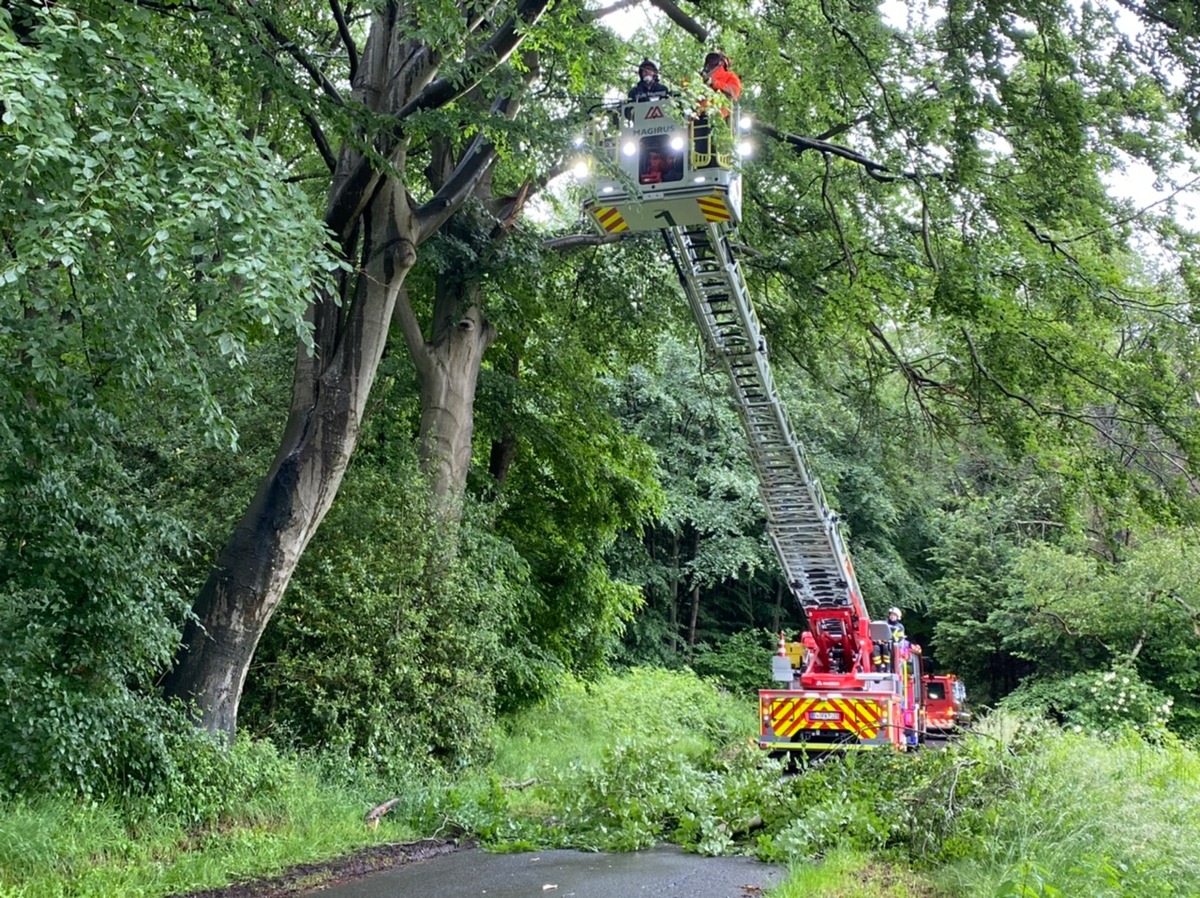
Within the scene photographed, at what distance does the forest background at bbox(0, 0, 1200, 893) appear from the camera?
5750 millimetres

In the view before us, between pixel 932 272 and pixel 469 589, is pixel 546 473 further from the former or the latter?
pixel 932 272

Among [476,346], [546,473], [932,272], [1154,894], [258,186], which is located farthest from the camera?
[546,473]

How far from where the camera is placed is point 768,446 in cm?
1491

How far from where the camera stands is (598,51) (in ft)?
33.2

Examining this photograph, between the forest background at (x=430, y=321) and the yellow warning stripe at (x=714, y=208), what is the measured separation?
1.46 metres

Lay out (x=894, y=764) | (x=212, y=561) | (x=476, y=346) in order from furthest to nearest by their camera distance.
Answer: (x=476, y=346), (x=212, y=561), (x=894, y=764)

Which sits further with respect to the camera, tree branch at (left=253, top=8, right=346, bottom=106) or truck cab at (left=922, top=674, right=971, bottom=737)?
truck cab at (left=922, top=674, right=971, bottom=737)

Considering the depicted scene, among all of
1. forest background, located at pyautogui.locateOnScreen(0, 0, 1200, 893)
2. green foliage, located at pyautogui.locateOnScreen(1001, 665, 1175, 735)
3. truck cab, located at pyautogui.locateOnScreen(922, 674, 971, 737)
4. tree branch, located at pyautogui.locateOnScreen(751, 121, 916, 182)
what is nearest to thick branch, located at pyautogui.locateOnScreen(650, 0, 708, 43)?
forest background, located at pyautogui.locateOnScreen(0, 0, 1200, 893)

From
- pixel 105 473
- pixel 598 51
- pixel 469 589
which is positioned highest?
pixel 598 51

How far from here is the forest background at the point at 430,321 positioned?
18.9ft

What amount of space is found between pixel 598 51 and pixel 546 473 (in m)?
9.36

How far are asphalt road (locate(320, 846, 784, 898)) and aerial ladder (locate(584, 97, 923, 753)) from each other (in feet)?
12.2

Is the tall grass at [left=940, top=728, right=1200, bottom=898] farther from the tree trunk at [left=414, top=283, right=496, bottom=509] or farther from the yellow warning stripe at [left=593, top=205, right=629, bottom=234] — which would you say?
the tree trunk at [left=414, top=283, right=496, bottom=509]

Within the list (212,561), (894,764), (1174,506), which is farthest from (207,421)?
(1174,506)
